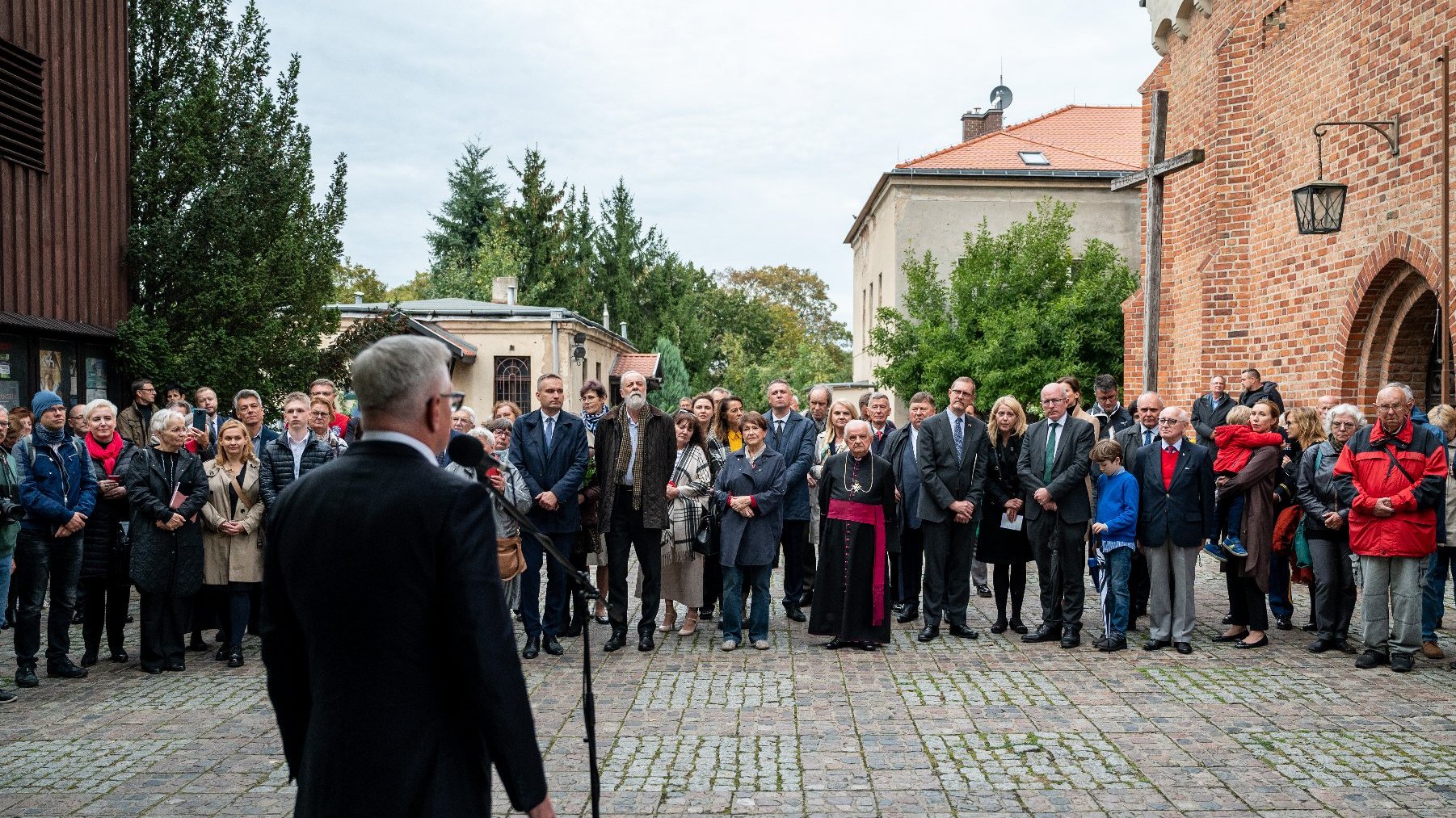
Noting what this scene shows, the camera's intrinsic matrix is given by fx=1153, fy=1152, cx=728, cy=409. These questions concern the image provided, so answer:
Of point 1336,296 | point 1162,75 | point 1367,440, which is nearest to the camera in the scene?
point 1367,440

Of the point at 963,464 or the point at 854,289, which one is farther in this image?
the point at 854,289

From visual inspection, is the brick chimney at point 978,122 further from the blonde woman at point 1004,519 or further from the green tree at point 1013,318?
the blonde woman at point 1004,519

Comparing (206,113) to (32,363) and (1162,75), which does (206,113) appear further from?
(1162,75)

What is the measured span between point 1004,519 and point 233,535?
6.26 meters

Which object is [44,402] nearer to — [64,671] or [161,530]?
[161,530]

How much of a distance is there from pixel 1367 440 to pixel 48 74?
13.9 meters

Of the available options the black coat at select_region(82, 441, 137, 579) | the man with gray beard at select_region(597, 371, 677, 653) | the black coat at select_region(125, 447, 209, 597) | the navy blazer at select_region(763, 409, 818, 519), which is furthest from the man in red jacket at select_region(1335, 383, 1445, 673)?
the black coat at select_region(82, 441, 137, 579)

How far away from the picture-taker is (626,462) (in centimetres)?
936

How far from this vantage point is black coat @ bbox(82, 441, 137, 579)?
863 centimetres

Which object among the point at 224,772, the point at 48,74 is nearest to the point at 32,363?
the point at 48,74

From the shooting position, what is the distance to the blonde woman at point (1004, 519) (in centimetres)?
998

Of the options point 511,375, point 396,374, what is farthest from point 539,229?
point 396,374

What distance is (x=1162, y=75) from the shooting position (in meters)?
19.6

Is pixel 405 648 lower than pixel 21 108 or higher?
lower
